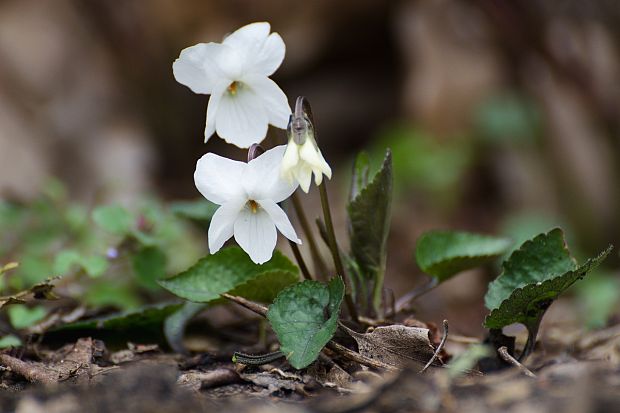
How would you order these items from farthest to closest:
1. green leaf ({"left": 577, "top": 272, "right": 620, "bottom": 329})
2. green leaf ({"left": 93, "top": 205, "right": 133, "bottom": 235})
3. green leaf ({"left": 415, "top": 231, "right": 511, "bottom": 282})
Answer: green leaf ({"left": 577, "top": 272, "right": 620, "bottom": 329}) < green leaf ({"left": 93, "top": 205, "right": 133, "bottom": 235}) < green leaf ({"left": 415, "top": 231, "right": 511, "bottom": 282})

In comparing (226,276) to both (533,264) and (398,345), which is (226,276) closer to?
(398,345)

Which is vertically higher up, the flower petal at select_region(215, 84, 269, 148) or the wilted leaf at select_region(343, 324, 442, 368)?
the flower petal at select_region(215, 84, 269, 148)

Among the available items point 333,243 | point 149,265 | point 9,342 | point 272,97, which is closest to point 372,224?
point 333,243

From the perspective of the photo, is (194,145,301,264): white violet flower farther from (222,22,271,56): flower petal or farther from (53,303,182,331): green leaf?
(53,303,182,331): green leaf

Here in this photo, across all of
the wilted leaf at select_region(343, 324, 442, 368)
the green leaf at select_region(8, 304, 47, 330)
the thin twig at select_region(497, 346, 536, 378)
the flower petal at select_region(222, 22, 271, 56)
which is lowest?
the thin twig at select_region(497, 346, 536, 378)

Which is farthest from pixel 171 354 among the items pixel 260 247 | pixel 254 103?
pixel 254 103

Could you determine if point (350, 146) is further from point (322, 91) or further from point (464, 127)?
point (464, 127)

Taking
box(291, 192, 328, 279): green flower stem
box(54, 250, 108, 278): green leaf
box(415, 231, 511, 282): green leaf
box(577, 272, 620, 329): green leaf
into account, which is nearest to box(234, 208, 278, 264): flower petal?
box(291, 192, 328, 279): green flower stem
